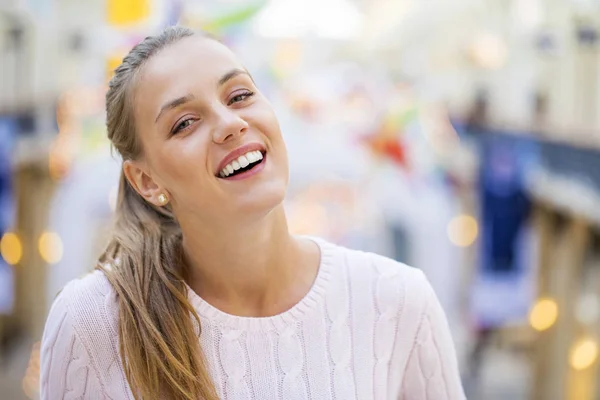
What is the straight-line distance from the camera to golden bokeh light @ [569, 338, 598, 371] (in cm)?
462

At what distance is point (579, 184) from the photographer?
529 centimetres

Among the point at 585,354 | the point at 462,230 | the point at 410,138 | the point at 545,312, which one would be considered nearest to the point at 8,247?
the point at 410,138

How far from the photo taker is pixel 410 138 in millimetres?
7117

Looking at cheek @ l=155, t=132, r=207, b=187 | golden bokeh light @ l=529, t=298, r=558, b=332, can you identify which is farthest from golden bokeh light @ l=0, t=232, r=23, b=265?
cheek @ l=155, t=132, r=207, b=187

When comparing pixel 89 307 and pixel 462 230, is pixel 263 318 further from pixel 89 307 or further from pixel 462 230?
pixel 462 230

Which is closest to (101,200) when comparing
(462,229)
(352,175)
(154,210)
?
(352,175)

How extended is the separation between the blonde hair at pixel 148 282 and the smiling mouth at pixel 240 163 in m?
0.19

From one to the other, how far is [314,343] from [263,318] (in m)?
0.10

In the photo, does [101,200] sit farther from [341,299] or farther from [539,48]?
[341,299]

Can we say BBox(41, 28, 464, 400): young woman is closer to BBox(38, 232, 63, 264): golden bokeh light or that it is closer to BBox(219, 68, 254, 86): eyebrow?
BBox(219, 68, 254, 86): eyebrow

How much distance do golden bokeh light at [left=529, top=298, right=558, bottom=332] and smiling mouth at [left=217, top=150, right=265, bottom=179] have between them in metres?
5.53

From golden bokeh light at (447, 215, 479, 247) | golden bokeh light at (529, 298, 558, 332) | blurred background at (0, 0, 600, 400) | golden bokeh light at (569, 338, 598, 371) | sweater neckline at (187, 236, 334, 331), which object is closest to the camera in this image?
sweater neckline at (187, 236, 334, 331)

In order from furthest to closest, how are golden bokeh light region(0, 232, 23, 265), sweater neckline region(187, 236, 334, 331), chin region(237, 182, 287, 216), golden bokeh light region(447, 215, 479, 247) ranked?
golden bokeh light region(447, 215, 479, 247)
golden bokeh light region(0, 232, 23, 265)
sweater neckline region(187, 236, 334, 331)
chin region(237, 182, 287, 216)

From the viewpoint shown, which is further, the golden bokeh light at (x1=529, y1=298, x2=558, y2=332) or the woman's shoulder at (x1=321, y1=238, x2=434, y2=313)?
the golden bokeh light at (x1=529, y1=298, x2=558, y2=332)
